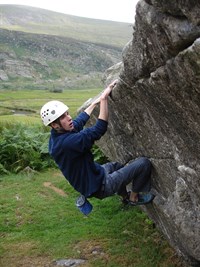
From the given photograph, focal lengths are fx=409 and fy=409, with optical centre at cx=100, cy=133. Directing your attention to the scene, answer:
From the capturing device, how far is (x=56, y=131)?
8609 mm

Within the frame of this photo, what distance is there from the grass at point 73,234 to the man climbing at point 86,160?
256 centimetres

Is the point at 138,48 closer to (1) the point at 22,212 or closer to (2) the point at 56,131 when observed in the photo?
(2) the point at 56,131

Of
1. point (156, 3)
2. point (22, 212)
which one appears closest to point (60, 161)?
point (156, 3)

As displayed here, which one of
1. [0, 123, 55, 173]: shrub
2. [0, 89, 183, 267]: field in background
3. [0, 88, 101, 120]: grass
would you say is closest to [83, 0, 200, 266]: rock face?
[0, 89, 183, 267]: field in background

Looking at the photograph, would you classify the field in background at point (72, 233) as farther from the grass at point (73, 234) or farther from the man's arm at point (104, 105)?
the man's arm at point (104, 105)

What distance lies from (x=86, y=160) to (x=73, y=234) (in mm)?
5128

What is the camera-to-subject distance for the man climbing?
27.3 feet

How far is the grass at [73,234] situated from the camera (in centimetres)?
1166

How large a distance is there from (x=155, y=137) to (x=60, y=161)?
2.07 metres

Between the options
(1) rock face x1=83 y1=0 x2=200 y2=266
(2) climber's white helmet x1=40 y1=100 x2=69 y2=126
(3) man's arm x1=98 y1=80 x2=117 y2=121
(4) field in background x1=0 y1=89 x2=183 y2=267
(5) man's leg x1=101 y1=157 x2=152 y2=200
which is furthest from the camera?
(4) field in background x1=0 y1=89 x2=183 y2=267

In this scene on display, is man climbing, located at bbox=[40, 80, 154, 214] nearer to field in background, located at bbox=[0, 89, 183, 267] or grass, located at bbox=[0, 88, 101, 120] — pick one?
field in background, located at bbox=[0, 89, 183, 267]

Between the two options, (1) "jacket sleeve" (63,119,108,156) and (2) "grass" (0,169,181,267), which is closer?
(1) "jacket sleeve" (63,119,108,156)

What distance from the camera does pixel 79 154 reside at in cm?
854

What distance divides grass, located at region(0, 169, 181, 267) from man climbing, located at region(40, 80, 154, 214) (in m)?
2.56
